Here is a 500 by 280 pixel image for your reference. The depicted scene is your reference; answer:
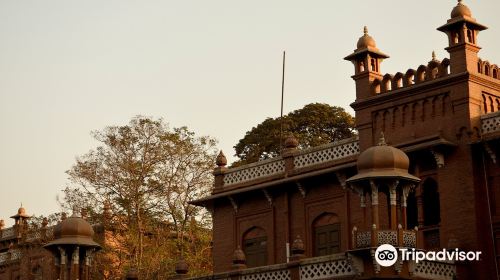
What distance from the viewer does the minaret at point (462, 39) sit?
30.0m

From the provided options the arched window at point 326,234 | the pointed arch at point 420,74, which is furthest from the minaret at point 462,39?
the arched window at point 326,234

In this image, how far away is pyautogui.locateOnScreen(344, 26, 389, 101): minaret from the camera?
32.6 m

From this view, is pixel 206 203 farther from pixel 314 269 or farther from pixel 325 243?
pixel 314 269

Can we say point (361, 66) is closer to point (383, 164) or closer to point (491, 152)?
point (491, 152)

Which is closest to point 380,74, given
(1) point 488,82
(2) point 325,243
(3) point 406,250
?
(1) point 488,82

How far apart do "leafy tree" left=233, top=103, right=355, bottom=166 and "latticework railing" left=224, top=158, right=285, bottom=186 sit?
16.8m

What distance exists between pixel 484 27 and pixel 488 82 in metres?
1.65

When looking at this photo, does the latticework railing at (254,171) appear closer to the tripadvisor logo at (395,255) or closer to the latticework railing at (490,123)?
the latticework railing at (490,123)

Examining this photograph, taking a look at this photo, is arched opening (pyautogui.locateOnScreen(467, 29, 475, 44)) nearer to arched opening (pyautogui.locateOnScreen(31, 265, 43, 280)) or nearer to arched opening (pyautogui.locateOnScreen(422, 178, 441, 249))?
arched opening (pyautogui.locateOnScreen(422, 178, 441, 249))

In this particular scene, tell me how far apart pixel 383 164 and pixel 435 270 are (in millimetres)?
3333

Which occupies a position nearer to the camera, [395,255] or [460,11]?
[395,255]

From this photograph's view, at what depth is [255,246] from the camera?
3619 cm

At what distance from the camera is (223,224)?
37.3 m

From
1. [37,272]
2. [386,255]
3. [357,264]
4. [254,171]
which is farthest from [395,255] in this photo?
[37,272]
